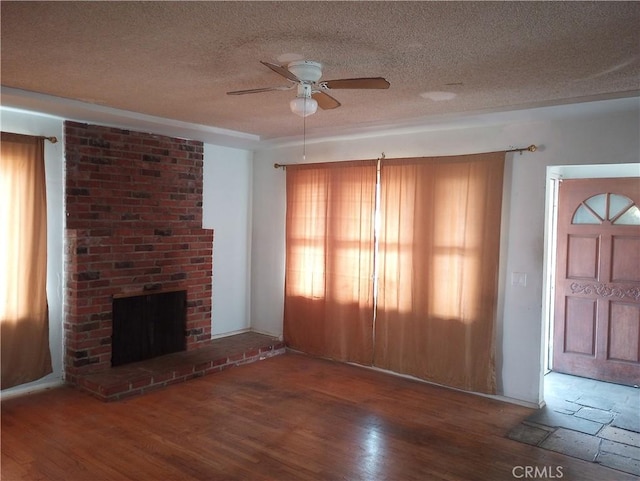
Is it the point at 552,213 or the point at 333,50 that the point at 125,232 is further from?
the point at 552,213

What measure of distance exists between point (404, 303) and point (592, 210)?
84.3 inches

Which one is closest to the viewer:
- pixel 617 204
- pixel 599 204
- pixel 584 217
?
pixel 617 204

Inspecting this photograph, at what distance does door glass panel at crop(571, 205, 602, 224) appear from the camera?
496 cm

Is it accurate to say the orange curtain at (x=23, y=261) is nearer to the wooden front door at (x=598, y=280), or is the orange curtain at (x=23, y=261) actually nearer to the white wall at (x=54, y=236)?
the white wall at (x=54, y=236)

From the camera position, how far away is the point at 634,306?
15.5 ft

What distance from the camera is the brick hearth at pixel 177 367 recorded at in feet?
13.8

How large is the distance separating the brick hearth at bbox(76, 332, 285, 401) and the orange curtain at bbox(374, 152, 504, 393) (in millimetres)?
1408

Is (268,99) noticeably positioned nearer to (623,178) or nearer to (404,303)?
(404,303)

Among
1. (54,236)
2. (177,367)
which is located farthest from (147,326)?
(54,236)

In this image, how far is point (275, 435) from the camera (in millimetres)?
3523

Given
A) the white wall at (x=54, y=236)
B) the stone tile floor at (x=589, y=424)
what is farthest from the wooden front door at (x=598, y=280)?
the white wall at (x=54, y=236)

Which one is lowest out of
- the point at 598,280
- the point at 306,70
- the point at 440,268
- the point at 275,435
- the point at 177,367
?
the point at 275,435

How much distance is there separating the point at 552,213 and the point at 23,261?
203 inches

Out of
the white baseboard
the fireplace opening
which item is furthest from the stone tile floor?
the white baseboard
